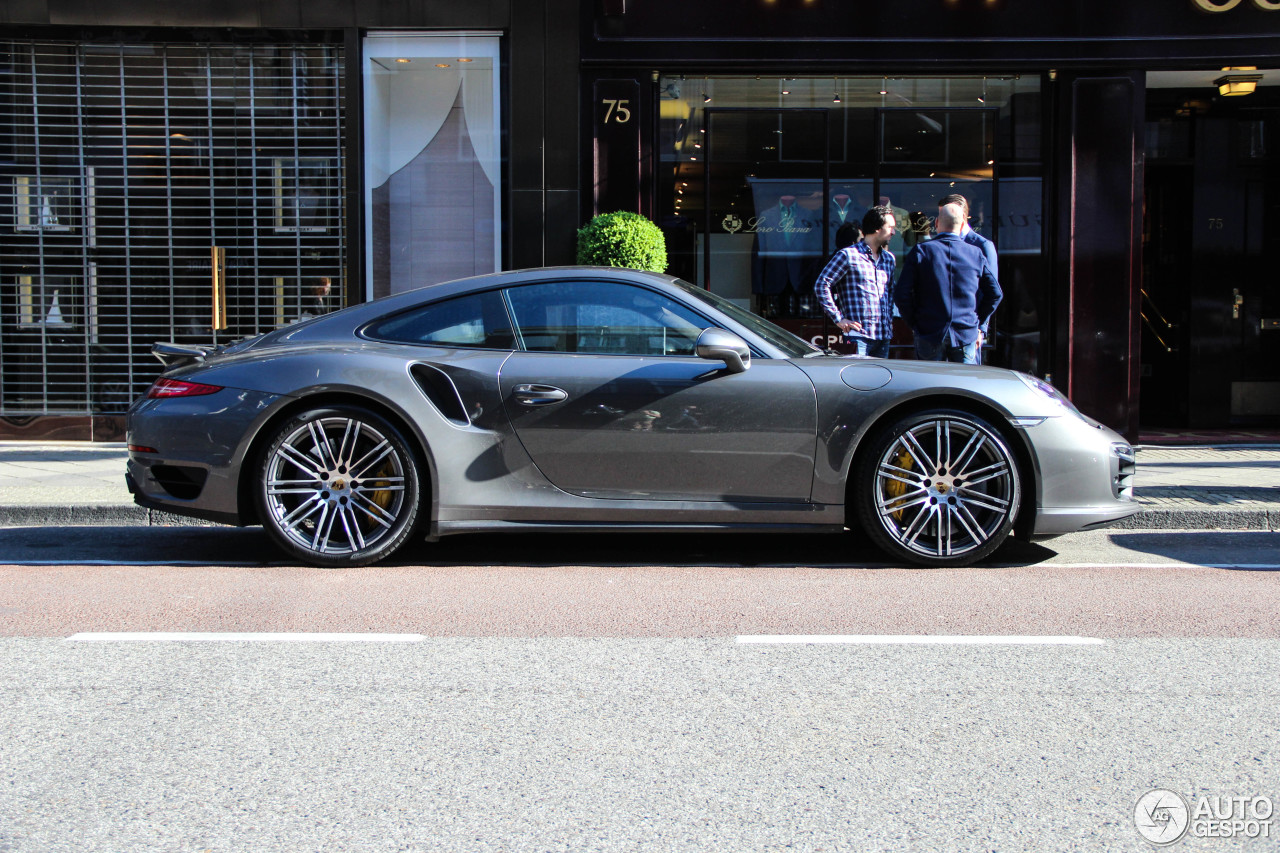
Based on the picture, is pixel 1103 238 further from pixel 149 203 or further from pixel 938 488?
pixel 149 203

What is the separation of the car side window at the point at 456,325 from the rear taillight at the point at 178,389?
0.79 m

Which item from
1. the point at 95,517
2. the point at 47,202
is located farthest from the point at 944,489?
the point at 47,202

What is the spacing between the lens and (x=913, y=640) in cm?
414

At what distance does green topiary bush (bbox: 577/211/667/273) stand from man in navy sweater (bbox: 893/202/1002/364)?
272cm

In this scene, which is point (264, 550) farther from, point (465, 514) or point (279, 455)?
point (465, 514)

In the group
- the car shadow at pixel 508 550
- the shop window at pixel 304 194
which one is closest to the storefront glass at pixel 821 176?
the shop window at pixel 304 194

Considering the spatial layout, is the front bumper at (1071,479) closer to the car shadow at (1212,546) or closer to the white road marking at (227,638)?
the car shadow at (1212,546)

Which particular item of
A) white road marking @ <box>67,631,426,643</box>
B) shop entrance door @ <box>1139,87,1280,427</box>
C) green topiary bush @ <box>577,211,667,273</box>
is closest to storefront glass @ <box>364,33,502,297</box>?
green topiary bush @ <box>577,211,667,273</box>

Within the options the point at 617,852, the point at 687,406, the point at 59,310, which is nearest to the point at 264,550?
the point at 687,406

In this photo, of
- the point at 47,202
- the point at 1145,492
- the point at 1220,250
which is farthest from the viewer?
the point at 1220,250

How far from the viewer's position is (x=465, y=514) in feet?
17.4

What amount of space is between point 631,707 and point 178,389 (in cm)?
310

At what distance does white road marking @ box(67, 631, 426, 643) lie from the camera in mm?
4129

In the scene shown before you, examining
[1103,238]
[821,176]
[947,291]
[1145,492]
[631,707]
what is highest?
[821,176]
